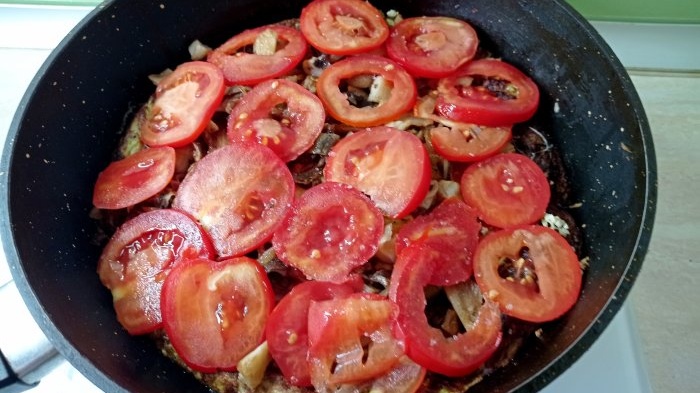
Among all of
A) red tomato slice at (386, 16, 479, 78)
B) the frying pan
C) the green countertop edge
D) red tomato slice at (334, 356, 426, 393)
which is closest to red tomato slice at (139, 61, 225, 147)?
the frying pan

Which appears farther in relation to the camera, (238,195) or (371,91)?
(371,91)

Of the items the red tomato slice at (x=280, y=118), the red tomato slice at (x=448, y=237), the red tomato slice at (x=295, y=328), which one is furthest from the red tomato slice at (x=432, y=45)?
the red tomato slice at (x=295, y=328)

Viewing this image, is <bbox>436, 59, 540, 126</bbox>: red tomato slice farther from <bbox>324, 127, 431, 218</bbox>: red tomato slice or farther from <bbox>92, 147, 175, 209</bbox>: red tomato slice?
<bbox>92, 147, 175, 209</bbox>: red tomato slice

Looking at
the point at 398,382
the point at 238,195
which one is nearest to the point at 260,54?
the point at 238,195

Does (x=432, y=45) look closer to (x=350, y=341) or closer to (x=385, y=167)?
(x=385, y=167)

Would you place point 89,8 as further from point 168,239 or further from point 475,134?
point 475,134

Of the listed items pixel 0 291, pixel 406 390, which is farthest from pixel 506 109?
pixel 0 291

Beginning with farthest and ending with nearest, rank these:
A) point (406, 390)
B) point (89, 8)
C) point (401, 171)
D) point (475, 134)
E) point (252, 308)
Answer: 1. point (89, 8)
2. point (475, 134)
3. point (401, 171)
4. point (252, 308)
5. point (406, 390)
